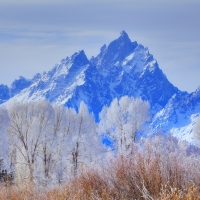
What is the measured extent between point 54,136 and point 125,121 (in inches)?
327

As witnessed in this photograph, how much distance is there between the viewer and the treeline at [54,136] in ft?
113

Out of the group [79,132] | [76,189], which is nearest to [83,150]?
[79,132]

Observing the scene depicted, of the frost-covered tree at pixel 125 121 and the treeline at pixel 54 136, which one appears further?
the frost-covered tree at pixel 125 121

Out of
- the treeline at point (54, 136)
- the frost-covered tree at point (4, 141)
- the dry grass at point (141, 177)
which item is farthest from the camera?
the frost-covered tree at point (4, 141)

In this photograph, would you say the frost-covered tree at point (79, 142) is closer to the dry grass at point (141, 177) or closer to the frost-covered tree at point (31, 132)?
the frost-covered tree at point (31, 132)

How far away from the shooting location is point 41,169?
35938 mm

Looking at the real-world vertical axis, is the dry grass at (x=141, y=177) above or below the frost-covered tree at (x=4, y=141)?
below

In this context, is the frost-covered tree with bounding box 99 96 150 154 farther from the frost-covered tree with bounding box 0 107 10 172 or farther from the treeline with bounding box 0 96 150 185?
the frost-covered tree with bounding box 0 107 10 172

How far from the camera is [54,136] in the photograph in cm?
3719

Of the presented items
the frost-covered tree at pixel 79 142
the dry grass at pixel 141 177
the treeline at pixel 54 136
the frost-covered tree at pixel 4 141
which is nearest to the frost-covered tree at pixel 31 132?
the treeline at pixel 54 136

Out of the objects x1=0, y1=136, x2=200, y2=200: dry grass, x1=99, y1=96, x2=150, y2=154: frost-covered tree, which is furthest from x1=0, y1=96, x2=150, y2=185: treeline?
x1=0, y1=136, x2=200, y2=200: dry grass

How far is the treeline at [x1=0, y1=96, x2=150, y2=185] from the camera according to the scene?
34375mm

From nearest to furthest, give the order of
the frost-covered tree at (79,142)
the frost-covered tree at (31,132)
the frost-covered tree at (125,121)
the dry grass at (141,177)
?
the dry grass at (141,177), the frost-covered tree at (31,132), the frost-covered tree at (79,142), the frost-covered tree at (125,121)

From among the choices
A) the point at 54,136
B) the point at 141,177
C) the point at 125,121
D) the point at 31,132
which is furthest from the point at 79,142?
the point at 141,177
